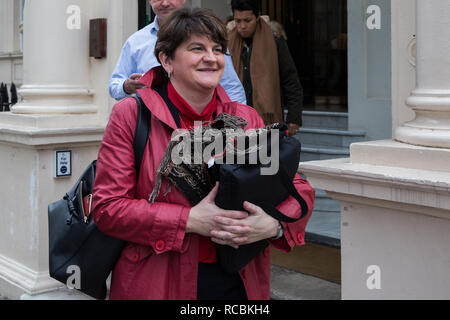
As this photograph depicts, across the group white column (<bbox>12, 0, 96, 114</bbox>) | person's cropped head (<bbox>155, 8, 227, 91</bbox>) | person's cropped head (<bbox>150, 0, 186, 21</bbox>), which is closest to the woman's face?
person's cropped head (<bbox>155, 8, 227, 91</bbox>)

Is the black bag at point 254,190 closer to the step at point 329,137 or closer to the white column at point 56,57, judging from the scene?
the white column at point 56,57

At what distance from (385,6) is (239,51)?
2443 mm

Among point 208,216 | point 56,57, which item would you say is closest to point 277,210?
point 208,216

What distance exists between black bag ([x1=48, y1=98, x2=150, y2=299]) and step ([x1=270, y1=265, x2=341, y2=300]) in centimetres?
235

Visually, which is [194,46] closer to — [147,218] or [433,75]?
[147,218]

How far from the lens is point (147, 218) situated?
2.32 meters

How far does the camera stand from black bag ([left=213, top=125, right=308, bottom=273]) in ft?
7.13

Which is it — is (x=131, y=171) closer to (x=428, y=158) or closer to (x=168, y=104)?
(x=168, y=104)

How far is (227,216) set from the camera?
227cm

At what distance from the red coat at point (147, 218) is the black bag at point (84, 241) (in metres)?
0.03

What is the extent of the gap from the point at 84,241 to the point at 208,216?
0.63 m

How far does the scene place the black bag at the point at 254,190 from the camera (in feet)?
7.13

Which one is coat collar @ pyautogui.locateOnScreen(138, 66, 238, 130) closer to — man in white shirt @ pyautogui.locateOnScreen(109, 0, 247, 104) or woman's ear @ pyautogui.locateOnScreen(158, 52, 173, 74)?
woman's ear @ pyautogui.locateOnScreen(158, 52, 173, 74)
